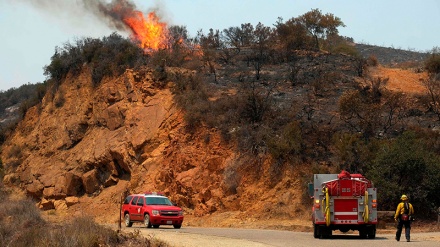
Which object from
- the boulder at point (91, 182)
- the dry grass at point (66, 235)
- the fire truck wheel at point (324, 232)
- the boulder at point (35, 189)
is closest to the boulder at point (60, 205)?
the boulder at point (91, 182)

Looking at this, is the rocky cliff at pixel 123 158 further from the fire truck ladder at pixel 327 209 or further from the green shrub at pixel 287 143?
the fire truck ladder at pixel 327 209

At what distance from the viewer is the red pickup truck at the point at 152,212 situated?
2833 cm

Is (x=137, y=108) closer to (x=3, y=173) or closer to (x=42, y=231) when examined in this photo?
(x=3, y=173)

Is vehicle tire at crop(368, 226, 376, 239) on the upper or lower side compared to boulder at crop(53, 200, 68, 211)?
upper

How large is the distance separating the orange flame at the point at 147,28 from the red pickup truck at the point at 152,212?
24.6 m

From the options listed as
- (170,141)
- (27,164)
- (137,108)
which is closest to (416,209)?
(170,141)

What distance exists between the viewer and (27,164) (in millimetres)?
48312

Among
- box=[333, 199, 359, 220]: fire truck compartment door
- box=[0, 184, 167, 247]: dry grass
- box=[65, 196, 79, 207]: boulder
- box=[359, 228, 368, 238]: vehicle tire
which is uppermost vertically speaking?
box=[333, 199, 359, 220]: fire truck compartment door

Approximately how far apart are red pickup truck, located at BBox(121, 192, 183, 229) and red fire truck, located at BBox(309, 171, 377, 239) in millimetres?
7621

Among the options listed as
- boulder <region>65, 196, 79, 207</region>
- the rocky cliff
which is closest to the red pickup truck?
the rocky cliff

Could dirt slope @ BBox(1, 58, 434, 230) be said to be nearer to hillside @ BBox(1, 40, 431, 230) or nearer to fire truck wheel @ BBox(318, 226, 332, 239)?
hillside @ BBox(1, 40, 431, 230)

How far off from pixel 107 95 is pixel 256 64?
11.6 metres

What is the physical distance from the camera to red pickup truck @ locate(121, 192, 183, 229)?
92.9 feet

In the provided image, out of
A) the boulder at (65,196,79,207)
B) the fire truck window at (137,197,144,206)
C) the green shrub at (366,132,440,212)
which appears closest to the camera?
the fire truck window at (137,197,144,206)
